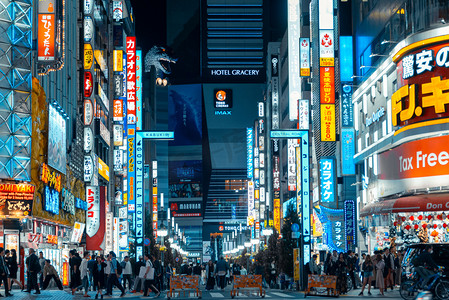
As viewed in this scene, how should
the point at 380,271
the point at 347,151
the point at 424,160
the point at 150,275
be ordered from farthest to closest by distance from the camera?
the point at 347,151, the point at 424,160, the point at 150,275, the point at 380,271

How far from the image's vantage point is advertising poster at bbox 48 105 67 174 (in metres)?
44.7

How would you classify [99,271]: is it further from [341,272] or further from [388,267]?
[388,267]

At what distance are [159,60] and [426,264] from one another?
149988mm

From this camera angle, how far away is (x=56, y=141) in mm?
46344

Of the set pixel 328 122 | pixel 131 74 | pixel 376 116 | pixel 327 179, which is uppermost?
pixel 131 74

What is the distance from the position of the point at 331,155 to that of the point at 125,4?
4191 centimetres

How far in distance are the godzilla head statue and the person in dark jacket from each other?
13482 cm

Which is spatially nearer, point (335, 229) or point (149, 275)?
point (149, 275)

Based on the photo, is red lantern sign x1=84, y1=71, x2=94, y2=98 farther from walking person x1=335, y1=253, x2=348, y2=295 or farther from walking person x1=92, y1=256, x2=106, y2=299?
walking person x1=335, y1=253, x2=348, y2=295

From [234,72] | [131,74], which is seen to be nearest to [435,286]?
[131,74]

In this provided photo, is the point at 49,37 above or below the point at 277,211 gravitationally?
above

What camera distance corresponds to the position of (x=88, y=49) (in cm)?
5828

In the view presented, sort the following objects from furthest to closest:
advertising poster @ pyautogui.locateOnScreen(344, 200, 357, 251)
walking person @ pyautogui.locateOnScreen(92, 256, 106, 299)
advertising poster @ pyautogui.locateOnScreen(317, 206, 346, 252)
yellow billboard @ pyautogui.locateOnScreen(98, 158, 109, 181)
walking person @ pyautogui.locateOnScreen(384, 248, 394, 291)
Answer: yellow billboard @ pyautogui.locateOnScreen(98, 158, 109, 181), advertising poster @ pyautogui.locateOnScreen(317, 206, 346, 252), advertising poster @ pyautogui.locateOnScreen(344, 200, 357, 251), walking person @ pyautogui.locateOnScreen(384, 248, 394, 291), walking person @ pyautogui.locateOnScreen(92, 256, 106, 299)

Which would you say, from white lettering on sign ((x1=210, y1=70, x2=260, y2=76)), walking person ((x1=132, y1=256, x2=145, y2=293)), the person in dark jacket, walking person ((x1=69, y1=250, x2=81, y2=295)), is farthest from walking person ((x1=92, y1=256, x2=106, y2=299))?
white lettering on sign ((x1=210, y1=70, x2=260, y2=76))
